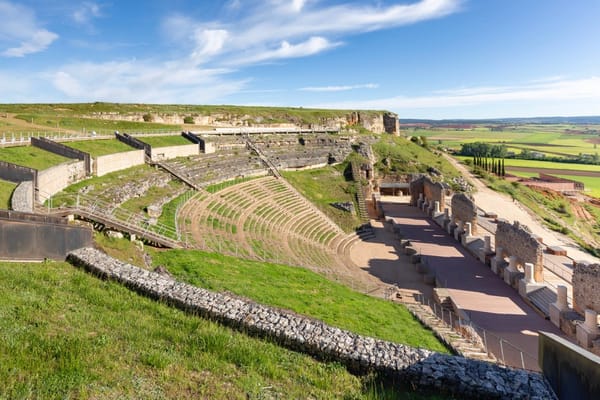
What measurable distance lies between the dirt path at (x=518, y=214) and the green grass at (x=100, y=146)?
33.0 m

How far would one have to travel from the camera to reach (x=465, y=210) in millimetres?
31875

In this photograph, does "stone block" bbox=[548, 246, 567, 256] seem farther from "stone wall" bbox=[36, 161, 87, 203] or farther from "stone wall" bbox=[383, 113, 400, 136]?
"stone wall" bbox=[383, 113, 400, 136]

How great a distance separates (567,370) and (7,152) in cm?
2486

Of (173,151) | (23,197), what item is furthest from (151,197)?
(173,151)

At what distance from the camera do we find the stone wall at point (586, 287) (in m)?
16.9

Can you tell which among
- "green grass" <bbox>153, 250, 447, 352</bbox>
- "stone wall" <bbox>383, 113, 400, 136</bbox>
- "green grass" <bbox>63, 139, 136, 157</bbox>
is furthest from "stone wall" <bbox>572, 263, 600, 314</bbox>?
"stone wall" <bbox>383, 113, 400, 136</bbox>

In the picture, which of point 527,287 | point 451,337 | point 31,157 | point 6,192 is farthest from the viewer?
point 31,157

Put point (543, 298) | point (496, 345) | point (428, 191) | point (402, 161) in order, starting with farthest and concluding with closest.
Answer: point (402, 161) < point (428, 191) < point (543, 298) < point (496, 345)

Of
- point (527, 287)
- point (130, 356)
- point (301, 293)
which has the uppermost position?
point (130, 356)

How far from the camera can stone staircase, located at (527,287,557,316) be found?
19.5 meters

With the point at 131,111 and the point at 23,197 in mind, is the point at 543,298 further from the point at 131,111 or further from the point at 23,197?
the point at 131,111

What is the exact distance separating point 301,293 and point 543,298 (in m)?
13.2

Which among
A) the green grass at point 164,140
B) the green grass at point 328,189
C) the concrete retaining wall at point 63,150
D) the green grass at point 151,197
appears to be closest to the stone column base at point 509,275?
the green grass at point 328,189

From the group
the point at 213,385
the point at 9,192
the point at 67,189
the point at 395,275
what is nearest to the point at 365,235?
the point at 395,275
